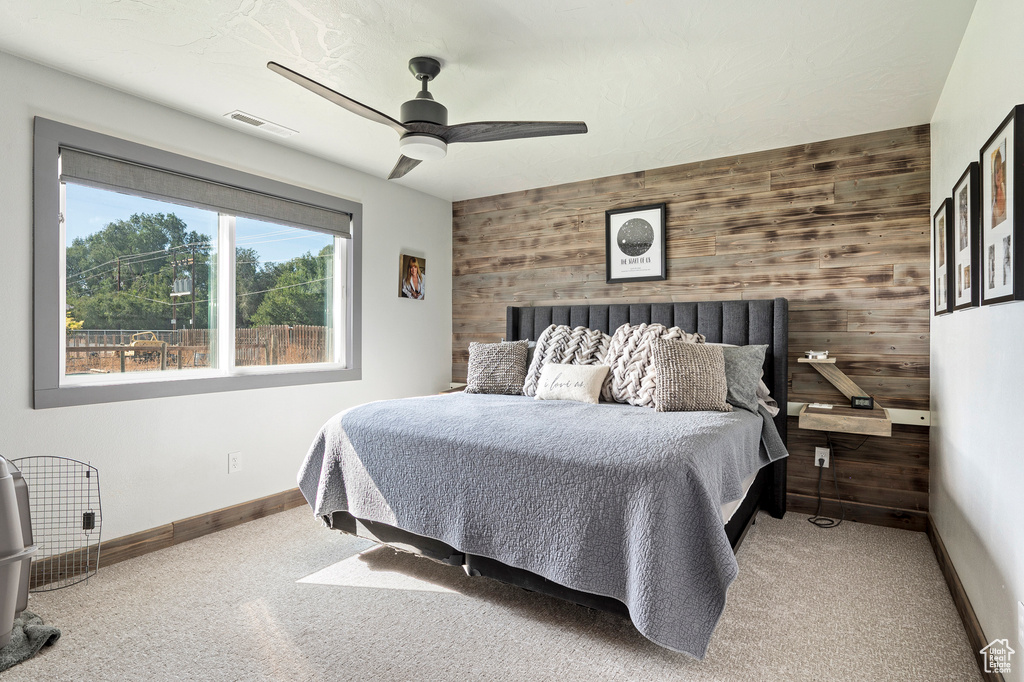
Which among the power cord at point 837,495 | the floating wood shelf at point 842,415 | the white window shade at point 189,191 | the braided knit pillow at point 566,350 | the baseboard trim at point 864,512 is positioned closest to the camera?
the white window shade at point 189,191

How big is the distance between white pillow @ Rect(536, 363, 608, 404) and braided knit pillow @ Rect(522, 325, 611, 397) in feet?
0.41

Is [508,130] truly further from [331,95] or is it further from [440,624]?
[440,624]

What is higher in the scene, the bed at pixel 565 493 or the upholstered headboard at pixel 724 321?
the upholstered headboard at pixel 724 321

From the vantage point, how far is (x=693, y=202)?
3850mm


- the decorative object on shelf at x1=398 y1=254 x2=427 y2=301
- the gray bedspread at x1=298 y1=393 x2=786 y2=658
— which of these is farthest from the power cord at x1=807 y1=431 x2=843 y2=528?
the decorative object on shelf at x1=398 y1=254 x2=427 y2=301

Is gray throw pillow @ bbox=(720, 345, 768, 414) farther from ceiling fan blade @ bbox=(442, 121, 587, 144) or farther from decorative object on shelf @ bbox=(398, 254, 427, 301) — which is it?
decorative object on shelf @ bbox=(398, 254, 427, 301)

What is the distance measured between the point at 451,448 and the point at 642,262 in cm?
241

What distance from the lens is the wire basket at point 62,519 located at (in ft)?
7.97

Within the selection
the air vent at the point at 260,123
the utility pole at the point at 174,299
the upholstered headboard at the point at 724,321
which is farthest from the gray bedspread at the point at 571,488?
the air vent at the point at 260,123

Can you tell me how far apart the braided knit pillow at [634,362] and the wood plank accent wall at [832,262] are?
23.9 inches

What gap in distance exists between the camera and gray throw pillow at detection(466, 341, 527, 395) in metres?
3.58

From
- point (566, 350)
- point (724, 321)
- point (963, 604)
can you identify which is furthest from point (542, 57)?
point (963, 604)

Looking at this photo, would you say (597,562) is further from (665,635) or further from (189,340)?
(189,340)

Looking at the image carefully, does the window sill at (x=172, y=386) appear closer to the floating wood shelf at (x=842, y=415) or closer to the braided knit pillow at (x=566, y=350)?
the braided knit pillow at (x=566, y=350)
